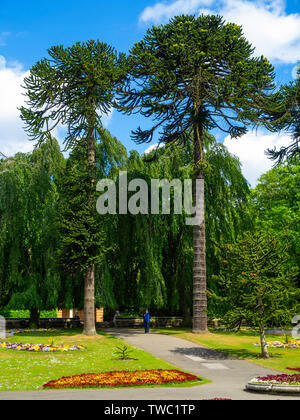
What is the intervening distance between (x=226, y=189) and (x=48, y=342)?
16.7 metres

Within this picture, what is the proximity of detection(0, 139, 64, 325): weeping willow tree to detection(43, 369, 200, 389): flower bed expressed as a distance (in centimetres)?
1465

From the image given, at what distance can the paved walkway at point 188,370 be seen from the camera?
38.6 feet

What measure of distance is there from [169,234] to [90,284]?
7826 millimetres

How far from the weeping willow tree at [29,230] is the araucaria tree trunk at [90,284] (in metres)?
2.44

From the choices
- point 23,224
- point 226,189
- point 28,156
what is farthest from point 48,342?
point 226,189

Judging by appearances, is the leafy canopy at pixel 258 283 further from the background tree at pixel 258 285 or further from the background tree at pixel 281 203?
the background tree at pixel 281 203

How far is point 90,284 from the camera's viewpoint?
92.4ft

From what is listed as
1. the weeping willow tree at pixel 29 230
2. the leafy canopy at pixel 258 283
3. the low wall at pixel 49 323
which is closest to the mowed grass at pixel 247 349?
the leafy canopy at pixel 258 283

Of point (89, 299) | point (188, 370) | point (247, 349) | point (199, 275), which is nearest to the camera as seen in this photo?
point (188, 370)

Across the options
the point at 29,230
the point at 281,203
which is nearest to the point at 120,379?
the point at 29,230

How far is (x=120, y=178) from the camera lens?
101 feet

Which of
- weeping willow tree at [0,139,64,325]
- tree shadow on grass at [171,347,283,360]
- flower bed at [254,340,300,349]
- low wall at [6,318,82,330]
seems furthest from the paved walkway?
low wall at [6,318,82,330]

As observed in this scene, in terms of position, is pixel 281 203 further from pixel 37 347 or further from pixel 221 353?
pixel 37 347

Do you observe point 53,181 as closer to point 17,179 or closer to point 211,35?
point 17,179
